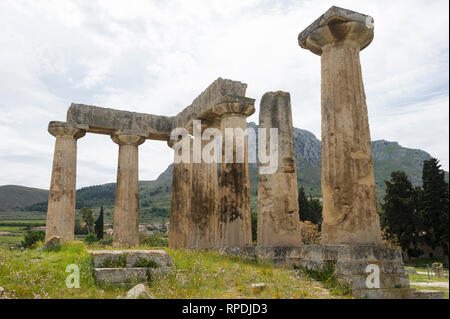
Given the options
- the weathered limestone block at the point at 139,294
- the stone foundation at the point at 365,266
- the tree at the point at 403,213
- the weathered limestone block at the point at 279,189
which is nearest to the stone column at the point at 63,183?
the weathered limestone block at the point at 279,189

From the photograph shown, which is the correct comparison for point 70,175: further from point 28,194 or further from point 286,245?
point 28,194

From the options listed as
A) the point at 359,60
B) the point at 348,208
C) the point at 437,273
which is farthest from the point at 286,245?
the point at 437,273

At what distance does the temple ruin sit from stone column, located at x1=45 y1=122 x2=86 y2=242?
5 centimetres

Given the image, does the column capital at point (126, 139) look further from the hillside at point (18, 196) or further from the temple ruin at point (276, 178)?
the hillside at point (18, 196)

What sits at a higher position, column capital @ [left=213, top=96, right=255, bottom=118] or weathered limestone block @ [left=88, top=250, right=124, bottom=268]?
column capital @ [left=213, top=96, right=255, bottom=118]

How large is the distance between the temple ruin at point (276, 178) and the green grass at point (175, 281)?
49.4 inches

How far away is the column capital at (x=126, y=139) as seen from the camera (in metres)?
24.3

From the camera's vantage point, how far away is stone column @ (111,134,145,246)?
23383mm

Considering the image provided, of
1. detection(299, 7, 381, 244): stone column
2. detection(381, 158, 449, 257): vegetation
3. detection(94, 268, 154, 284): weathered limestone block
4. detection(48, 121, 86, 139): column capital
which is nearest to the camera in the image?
detection(94, 268, 154, 284): weathered limestone block

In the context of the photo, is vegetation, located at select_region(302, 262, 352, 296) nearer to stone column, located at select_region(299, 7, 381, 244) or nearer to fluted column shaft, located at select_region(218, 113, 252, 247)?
stone column, located at select_region(299, 7, 381, 244)

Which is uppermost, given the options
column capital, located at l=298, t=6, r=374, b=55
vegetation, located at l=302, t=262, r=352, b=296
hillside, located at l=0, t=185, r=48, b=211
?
hillside, located at l=0, t=185, r=48, b=211

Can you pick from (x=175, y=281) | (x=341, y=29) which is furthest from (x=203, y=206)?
(x=341, y=29)

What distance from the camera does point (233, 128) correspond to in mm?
18344

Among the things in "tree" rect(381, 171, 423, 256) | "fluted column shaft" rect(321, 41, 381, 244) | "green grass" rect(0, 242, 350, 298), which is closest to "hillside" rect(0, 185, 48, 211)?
"tree" rect(381, 171, 423, 256)
